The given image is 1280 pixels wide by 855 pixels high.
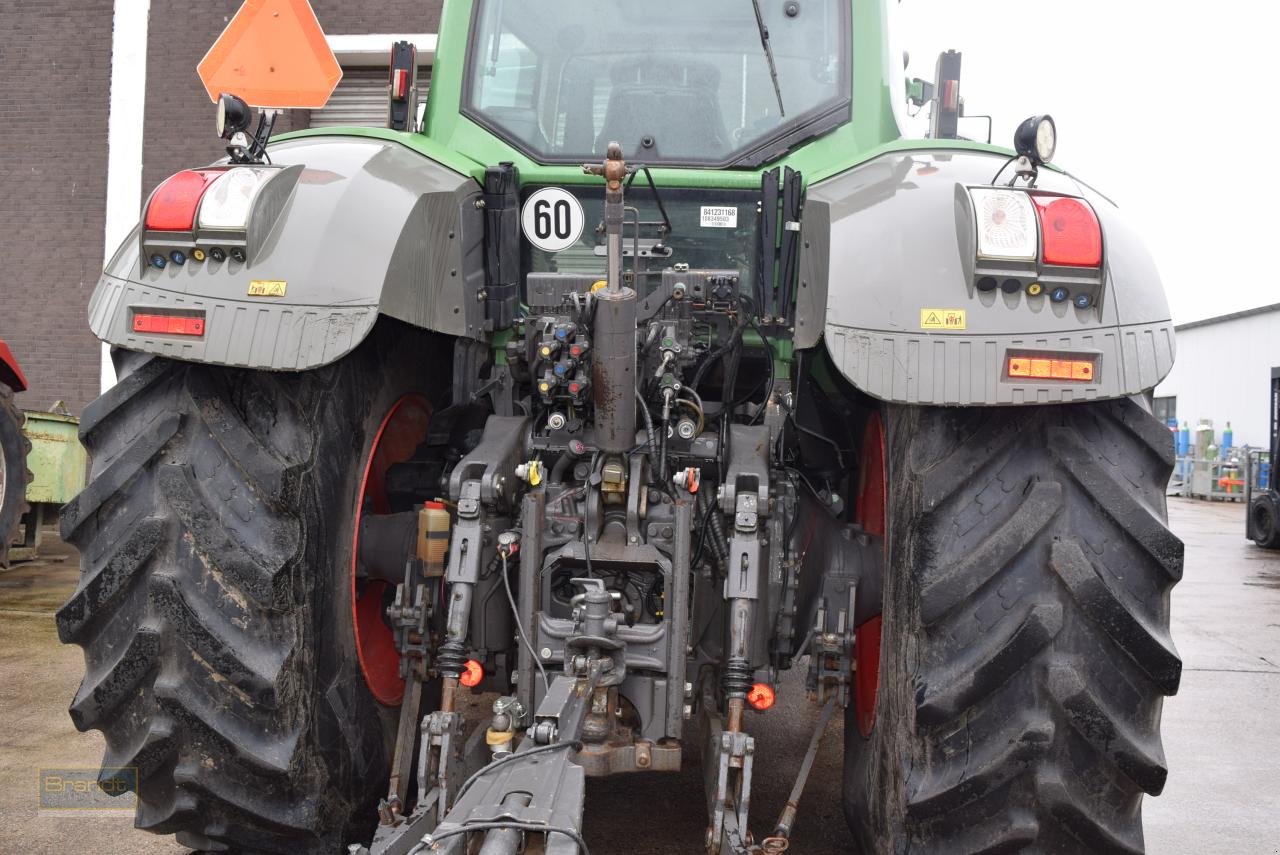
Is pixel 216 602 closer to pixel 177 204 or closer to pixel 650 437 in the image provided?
pixel 177 204

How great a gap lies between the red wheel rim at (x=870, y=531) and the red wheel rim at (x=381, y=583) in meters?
1.35

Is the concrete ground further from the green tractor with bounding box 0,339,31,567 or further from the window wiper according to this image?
the window wiper

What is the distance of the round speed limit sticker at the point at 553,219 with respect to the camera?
3547 mm

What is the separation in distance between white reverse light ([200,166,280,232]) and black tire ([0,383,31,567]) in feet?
20.1

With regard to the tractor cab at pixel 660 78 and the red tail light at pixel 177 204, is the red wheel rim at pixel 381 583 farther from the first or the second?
the tractor cab at pixel 660 78

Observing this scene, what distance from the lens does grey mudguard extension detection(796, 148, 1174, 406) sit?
258 cm

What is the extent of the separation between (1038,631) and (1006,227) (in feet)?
2.99

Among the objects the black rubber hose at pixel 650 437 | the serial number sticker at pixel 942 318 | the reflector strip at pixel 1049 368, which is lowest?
the black rubber hose at pixel 650 437

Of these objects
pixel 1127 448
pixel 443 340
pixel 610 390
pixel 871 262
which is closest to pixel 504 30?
pixel 443 340

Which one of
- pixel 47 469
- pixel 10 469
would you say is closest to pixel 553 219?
pixel 10 469

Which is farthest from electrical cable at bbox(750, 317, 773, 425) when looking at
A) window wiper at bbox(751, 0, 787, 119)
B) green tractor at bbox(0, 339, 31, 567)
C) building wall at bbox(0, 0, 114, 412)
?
building wall at bbox(0, 0, 114, 412)

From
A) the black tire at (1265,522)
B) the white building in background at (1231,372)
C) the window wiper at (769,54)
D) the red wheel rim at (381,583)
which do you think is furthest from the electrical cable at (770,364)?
the white building in background at (1231,372)

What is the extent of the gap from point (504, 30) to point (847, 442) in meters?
1.80

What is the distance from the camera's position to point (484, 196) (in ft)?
11.3
